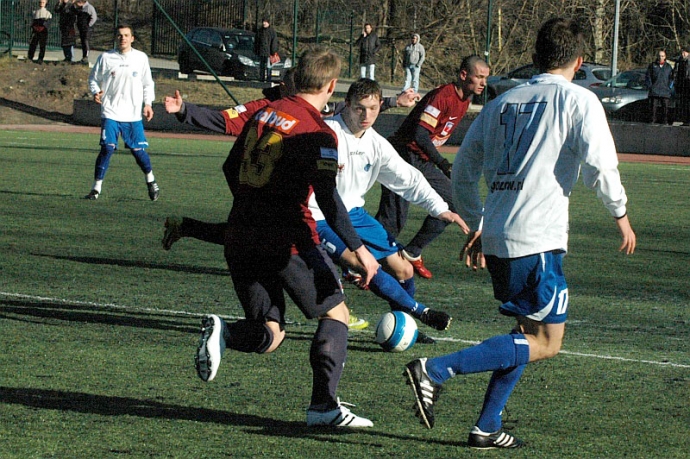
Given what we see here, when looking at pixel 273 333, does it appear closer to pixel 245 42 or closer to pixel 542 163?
pixel 542 163

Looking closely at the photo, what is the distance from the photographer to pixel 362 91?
728 cm

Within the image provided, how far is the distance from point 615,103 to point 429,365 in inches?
977

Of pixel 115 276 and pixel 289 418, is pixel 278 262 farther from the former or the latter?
pixel 115 276

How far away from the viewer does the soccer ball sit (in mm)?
6688

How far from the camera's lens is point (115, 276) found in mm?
9398

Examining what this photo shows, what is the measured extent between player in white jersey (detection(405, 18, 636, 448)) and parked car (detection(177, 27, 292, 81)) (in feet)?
102

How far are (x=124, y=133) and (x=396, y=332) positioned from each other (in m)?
8.85

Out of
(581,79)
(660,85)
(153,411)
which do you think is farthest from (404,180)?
(581,79)

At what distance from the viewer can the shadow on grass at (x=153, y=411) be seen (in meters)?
5.12

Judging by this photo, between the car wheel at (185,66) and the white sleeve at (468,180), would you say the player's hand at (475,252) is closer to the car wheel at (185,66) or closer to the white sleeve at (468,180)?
the white sleeve at (468,180)

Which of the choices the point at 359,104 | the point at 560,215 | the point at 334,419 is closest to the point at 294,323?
the point at 359,104

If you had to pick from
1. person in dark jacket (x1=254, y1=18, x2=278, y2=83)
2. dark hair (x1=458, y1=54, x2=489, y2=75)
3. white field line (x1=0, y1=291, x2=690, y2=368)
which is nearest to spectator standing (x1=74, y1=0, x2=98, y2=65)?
person in dark jacket (x1=254, y1=18, x2=278, y2=83)

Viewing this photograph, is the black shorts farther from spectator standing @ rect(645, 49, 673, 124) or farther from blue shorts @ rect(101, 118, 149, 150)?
spectator standing @ rect(645, 49, 673, 124)

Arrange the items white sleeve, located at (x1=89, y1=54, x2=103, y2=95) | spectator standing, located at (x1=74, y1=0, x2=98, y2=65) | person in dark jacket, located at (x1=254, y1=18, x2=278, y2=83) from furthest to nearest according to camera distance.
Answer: spectator standing, located at (x1=74, y1=0, x2=98, y2=65) → person in dark jacket, located at (x1=254, y1=18, x2=278, y2=83) → white sleeve, located at (x1=89, y1=54, x2=103, y2=95)
